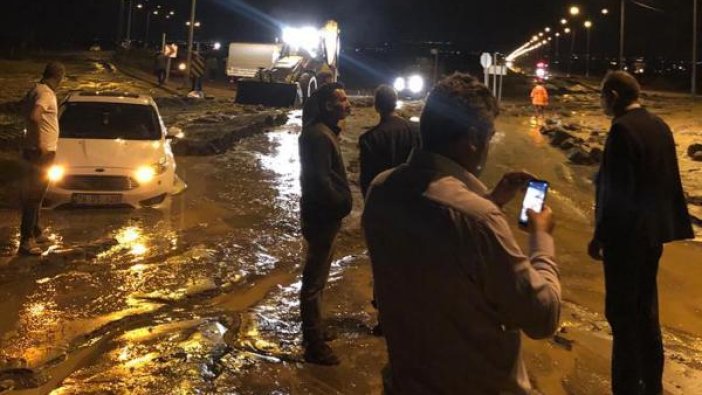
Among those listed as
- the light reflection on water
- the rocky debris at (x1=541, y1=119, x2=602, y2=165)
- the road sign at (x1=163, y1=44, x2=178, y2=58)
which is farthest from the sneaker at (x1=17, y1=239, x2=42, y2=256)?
the road sign at (x1=163, y1=44, x2=178, y2=58)

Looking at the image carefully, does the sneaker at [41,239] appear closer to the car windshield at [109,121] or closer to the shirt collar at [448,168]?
the car windshield at [109,121]

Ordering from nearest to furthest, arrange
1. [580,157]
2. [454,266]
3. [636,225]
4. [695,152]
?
[454,266], [636,225], [695,152], [580,157]

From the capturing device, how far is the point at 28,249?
675 centimetres

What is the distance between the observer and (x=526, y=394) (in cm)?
196

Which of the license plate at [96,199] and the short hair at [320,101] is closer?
the short hair at [320,101]

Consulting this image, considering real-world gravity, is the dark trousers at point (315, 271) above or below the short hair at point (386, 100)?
below

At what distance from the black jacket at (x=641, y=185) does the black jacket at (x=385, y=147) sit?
1757 mm

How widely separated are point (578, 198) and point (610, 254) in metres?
8.15

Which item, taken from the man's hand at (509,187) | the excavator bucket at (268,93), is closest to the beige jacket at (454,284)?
the man's hand at (509,187)

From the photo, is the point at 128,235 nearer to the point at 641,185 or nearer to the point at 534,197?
the point at 641,185

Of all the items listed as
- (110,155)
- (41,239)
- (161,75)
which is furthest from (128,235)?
(161,75)

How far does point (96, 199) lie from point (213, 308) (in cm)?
377

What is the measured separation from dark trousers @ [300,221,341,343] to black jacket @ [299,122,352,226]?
0.08 metres

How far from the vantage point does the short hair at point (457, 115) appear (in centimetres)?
198
